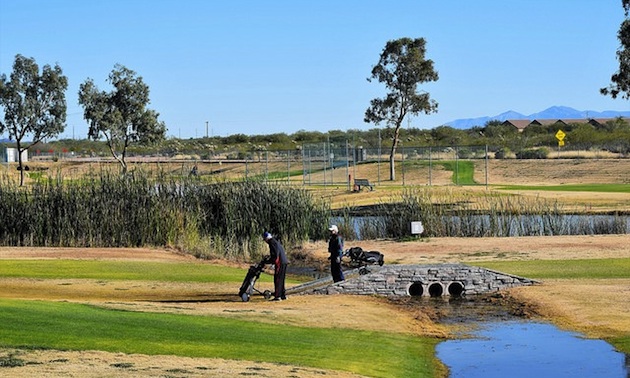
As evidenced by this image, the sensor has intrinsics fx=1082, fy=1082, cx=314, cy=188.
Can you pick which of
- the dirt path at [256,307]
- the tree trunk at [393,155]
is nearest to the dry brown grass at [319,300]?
the dirt path at [256,307]

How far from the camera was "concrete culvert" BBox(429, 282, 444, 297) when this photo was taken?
31455 millimetres

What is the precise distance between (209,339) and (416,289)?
11566mm

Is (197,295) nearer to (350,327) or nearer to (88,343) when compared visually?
(350,327)

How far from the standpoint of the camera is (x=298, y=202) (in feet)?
151

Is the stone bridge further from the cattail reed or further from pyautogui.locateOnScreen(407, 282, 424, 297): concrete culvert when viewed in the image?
the cattail reed

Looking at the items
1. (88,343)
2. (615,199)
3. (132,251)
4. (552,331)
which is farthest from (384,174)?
(88,343)

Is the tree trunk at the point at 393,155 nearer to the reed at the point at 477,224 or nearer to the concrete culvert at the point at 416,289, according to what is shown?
the reed at the point at 477,224

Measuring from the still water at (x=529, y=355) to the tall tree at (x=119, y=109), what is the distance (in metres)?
64.0

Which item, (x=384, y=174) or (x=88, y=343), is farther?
(x=384, y=174)

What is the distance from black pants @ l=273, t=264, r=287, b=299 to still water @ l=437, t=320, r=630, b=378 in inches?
211

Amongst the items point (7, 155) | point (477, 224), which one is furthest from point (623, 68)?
point (7, 155)

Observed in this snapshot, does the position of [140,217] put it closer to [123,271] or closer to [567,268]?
[123,271]

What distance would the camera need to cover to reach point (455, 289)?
31453mm

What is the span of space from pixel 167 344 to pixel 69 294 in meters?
10.8
